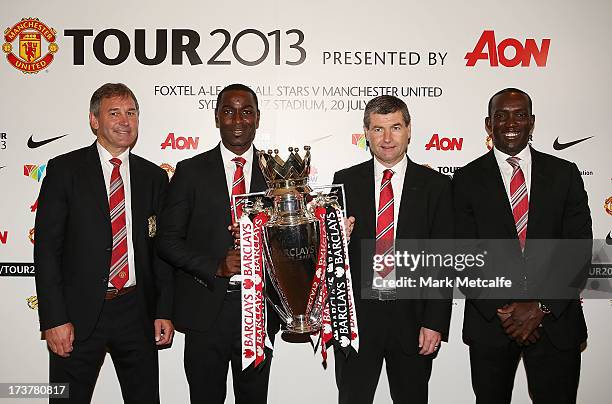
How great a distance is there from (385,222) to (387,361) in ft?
2.07

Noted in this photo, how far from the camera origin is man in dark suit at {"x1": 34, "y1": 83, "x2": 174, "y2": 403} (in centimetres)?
243

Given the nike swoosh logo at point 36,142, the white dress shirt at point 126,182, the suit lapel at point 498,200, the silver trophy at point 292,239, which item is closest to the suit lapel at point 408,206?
the suit lapel at point 498,200

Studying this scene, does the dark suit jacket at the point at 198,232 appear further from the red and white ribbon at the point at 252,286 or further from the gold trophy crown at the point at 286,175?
the gold trophy crown at the point at 286,175

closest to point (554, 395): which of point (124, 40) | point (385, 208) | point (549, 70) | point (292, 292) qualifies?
point (385, 208)

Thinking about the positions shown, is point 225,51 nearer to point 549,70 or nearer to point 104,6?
point 104,6

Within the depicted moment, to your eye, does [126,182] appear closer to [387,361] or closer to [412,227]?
[412,227]

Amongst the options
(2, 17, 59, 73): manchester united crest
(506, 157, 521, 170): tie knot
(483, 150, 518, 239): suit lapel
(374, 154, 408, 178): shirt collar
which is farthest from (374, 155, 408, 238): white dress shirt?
(2, 17, 59, 73): manchester united crest

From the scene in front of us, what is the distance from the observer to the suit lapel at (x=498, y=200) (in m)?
2.53

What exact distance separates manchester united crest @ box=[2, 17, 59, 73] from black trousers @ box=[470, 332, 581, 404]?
276 centimetres

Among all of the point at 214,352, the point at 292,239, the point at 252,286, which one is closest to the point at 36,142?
the point at 214,352

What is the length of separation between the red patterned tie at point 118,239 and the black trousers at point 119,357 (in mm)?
93

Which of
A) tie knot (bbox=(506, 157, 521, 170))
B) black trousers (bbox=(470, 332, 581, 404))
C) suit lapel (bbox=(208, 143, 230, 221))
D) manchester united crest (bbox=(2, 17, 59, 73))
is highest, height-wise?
manchester united crest (bbox=(2, 17, 59, 73))

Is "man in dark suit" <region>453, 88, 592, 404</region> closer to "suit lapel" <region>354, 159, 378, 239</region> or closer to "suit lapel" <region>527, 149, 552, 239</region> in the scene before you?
"suit lapel" <region>527, 149, 552, 239</region>

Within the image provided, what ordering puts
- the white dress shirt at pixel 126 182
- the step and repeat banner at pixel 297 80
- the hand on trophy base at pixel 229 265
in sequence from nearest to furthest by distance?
the hand on trophy base at pixel 229 265 < the white dress shirt at pixel 126 182 < the step and repeat banner at pixel 297 80
